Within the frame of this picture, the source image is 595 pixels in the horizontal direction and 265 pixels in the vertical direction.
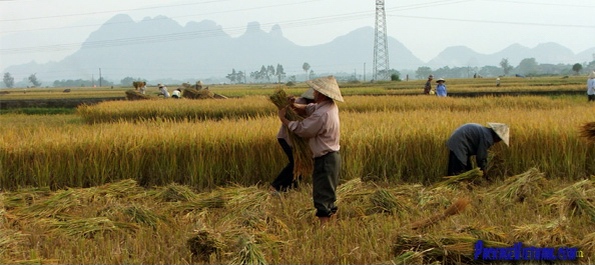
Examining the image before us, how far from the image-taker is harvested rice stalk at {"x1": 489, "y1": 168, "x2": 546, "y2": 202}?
204 inches

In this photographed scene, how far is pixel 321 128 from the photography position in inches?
174

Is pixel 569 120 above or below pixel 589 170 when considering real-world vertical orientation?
above

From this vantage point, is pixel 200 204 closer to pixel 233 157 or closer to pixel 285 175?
pixel 285 175

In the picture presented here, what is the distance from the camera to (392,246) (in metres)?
3.71

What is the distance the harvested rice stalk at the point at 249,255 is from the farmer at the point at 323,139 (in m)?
0.96

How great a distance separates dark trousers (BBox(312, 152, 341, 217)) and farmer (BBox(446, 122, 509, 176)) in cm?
205

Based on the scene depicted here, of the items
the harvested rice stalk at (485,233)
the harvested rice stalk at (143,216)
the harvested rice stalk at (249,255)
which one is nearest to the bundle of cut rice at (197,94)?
the harvested rice stalk at (143,216)

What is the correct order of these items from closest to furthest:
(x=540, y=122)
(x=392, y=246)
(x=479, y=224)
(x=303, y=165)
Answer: (x=392, y=246)
(x=479, y=224)
(x=303, y=165)
(x=540, y=122)

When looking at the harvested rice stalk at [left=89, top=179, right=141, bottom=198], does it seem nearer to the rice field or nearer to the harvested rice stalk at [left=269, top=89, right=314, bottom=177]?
the rice field

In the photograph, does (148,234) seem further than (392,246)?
Yes

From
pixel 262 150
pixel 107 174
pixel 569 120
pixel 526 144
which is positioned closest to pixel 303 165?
pixel 262 150

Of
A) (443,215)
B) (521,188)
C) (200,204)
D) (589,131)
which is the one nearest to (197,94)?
(200,204)

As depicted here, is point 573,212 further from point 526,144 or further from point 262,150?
point 262,150

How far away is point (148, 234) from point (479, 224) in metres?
2.57
